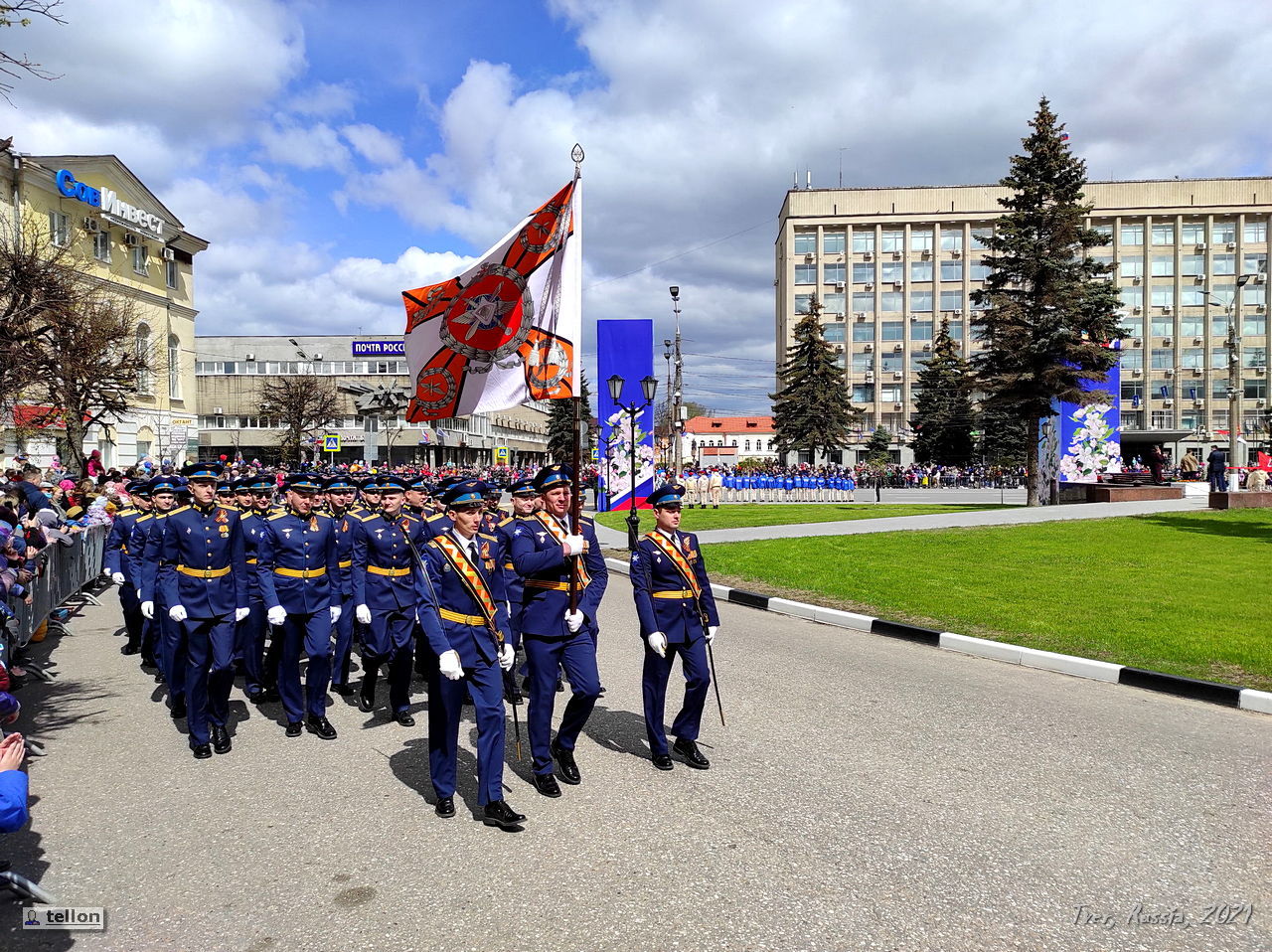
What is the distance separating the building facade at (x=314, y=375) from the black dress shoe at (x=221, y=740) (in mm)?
63254

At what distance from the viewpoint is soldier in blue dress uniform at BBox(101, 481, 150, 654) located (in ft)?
33.6

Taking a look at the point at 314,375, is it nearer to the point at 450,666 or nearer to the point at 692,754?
the point at 692,754

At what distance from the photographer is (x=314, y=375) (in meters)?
78.6

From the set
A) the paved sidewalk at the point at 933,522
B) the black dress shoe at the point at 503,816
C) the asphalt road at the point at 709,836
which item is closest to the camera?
the asphalt road at the point at 709,836

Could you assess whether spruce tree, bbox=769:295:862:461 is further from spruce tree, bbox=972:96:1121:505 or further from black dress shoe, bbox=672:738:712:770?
black dress shoe, bbox=672:738:712:770

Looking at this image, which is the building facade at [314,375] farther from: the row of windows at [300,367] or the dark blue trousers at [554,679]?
the dark blue trousers at [554,679]

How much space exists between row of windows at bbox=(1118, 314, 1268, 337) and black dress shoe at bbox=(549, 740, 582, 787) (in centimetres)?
8737

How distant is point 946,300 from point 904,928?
85.7 m

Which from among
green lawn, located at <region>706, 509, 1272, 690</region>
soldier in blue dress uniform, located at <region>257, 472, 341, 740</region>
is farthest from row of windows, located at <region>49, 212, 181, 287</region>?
soldier in blue dress uniform, located at <region>257, 472, 341, 740</region>

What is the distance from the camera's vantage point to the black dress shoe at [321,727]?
658 centimetres

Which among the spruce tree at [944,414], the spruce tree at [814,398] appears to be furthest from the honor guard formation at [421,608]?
the spruce tree at [944,414]

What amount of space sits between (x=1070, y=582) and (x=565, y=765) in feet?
33.8

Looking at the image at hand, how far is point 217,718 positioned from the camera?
6.29 m

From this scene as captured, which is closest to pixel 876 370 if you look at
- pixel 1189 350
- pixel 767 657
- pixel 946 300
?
pixel 946 300
